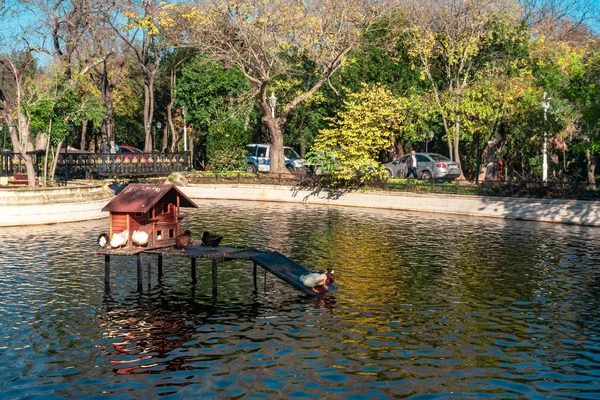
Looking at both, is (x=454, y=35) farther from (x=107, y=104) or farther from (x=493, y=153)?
(x=107, y=104)

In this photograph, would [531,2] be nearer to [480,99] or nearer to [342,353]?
[480,99]

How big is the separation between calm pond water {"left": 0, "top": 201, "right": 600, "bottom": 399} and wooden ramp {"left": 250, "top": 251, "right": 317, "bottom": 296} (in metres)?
0.54

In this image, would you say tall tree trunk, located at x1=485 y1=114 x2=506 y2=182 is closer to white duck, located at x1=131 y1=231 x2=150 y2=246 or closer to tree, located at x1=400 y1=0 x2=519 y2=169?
tree, located at x1=400 y1=0 x2=519 y2=169

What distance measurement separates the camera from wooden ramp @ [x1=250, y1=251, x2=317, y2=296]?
1966 cm

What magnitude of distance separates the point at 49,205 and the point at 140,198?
1652cm

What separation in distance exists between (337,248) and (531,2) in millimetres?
42446

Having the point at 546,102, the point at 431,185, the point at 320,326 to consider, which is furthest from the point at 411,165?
the point at 320,326

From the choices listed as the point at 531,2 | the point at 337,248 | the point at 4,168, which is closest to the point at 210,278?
the point at 337,248

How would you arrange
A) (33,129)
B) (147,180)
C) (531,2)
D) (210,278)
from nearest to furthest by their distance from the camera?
(210,278), (33,129), (147,180), (531,2)

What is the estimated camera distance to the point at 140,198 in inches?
858

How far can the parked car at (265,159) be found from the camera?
57.3 meters

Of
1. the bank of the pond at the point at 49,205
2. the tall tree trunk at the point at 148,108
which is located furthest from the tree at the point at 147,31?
the bank of the pond at the point at 49,205

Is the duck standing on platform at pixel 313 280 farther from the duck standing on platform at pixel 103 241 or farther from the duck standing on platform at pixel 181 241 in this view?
the duck standing on platform at pixel 103 241

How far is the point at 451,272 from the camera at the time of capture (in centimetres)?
2402
